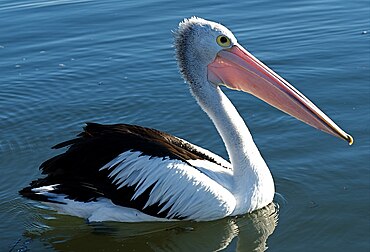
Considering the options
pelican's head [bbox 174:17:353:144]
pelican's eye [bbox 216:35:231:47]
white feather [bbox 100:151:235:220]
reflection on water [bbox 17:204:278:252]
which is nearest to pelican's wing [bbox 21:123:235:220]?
white feather [bbox 100:151:235:220]

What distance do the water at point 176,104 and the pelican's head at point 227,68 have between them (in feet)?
2.28

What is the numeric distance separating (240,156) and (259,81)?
1.68 feet

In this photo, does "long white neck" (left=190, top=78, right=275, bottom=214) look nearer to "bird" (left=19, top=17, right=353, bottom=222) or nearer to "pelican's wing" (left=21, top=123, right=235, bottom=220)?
"bird" (left=19, top=17, right=353, bottom=222)

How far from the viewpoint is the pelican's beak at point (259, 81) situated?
457 centimetres

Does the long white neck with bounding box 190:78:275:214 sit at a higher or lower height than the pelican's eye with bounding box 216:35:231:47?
lower

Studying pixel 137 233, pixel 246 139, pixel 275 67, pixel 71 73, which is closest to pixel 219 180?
pixel 246 139

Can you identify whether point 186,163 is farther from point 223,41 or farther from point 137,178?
point 223,41

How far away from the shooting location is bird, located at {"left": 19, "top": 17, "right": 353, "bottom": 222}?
4469 mm

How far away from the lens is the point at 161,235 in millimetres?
4551

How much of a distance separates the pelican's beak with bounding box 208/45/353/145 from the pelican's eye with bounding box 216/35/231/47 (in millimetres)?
41

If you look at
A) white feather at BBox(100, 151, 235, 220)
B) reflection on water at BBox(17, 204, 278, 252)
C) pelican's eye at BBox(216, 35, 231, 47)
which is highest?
pelican's eye at BBox(216, 35, 231, 47)

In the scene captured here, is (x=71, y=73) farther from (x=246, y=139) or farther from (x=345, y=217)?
(x=345, y=217)

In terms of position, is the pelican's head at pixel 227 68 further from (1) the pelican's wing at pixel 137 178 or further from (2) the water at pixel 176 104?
(2) the water at pixel 176 104

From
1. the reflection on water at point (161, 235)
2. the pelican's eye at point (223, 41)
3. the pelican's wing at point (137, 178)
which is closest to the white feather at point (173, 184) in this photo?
the pelican's wing at point (137, 178)
